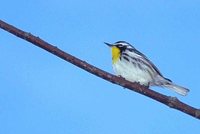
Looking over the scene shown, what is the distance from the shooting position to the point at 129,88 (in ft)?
5.06

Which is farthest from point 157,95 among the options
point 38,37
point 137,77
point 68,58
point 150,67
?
point 150,67

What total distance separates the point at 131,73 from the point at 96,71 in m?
5.82

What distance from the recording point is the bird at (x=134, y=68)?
24.0ft

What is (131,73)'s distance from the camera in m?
7.28

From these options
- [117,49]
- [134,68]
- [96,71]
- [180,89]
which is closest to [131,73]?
[134,68]

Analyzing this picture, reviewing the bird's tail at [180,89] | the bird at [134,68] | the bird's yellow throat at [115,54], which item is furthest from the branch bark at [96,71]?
the bird's yellow throat at [115,54]

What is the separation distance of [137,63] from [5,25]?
21.0 feet

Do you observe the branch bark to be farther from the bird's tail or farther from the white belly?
the white belly

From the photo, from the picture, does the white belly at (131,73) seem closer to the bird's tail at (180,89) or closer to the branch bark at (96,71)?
the bird's tail at (180,89)

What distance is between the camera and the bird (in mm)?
7309

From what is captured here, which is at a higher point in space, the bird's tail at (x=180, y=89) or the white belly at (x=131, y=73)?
the white belly at (x=131, y=73)

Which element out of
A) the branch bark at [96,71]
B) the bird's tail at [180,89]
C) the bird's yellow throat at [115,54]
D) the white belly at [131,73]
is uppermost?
the bird's yellow throat at [115,54]

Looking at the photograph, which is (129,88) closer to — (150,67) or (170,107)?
(170,107)

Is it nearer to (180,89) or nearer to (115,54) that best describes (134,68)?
(115,54)
